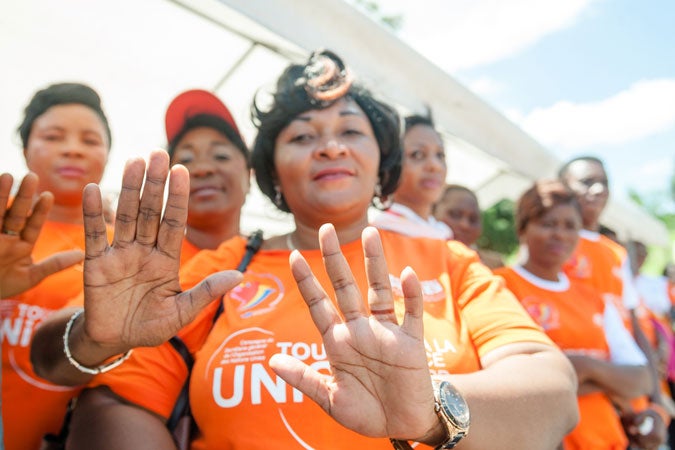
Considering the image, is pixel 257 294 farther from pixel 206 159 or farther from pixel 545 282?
pixel 545 282

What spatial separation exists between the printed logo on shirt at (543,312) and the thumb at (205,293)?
152 cm

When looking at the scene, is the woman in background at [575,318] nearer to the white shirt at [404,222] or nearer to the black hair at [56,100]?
the white shirt at [404,222]

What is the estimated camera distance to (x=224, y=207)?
2244mm

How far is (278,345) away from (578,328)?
149 cm

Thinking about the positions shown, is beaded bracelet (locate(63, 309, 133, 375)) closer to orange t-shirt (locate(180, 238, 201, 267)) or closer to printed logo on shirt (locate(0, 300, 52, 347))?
printed logo on shirt (locate(0, 300, 52, 347))

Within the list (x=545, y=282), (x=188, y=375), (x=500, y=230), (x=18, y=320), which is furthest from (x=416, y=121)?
(x=500, y=230)

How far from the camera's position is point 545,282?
240 centimetres

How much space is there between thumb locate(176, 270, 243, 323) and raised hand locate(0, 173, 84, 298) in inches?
22.2

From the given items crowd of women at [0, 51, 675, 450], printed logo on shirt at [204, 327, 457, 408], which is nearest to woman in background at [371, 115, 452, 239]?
crowd of women at [0, 51, 675, 450]

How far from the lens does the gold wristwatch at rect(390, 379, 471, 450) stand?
940mm

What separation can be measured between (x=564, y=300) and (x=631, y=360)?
356 mm

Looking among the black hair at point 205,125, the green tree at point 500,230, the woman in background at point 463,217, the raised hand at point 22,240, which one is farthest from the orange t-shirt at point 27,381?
the green tree at point 500,230

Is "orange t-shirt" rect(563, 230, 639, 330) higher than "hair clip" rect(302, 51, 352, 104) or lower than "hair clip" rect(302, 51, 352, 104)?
lower

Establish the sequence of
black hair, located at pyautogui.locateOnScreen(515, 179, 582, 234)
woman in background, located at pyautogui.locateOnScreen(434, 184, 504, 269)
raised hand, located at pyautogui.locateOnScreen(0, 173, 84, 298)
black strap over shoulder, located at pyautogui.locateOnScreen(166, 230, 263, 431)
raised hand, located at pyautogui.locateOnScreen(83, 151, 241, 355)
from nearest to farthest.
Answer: raised hand, located at pyautogui.locateOnScreen(83, 151, 241, 355), black strap over shoulder, located at pyautogui.locateOnScreen(166, 230, 263, 431), raised hand, located at pyautogui.locateOnScreen(0, 173, 84, 298), black hair, located at pyautogui.locateOnScreen(515, 179, 582, 234), woman in background, located at pyautogui.locateOnScreen(434, 184, 504, 269)
